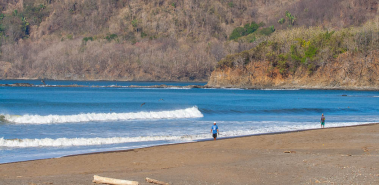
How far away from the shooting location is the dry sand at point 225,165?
12.3 metres

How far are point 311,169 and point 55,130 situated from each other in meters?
18.6

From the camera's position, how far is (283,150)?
18.2 m

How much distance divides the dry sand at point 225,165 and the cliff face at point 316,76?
301 ft

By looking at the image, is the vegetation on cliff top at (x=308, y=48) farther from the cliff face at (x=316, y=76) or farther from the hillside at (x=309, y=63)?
the cliff face at (x=316, y=76)

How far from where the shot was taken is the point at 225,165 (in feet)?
48.3

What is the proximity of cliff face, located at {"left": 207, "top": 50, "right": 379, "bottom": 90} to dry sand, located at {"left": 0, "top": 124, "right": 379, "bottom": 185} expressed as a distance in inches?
3608

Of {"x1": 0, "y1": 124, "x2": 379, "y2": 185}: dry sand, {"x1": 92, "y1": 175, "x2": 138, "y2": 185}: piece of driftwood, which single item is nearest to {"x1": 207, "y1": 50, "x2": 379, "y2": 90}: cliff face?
{"x1": 0, "y1": 124, "x2": 379, "y2": 185}: dry sand

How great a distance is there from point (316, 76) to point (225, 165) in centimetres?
10384

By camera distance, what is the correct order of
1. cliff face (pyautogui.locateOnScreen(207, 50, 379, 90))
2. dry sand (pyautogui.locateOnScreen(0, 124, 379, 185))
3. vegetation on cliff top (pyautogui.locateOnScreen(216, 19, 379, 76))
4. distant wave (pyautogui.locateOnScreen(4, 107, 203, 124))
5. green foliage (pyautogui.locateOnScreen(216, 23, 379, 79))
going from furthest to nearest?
green foliage (pyautogui.locateOnScreen(216, 23, 379, 79)) → vegetation on cliff top (pyautogui.locateOnScreen(216, 19, 379, 76)) → cliff face (pyautogui.locateOnScreen(207, 50, 379, 90)) → distant wave (pyautogui.locateOnScreen(4, 107, 203, 124)) → dry sand (pyautogui.locateOnScreen(0, 124, 379, 185))

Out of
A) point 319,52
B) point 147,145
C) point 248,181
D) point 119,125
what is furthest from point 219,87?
point 248,181

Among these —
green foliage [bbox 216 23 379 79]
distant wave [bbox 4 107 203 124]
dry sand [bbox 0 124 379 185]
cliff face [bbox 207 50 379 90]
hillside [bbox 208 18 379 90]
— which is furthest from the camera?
green foliage [bbox 216 23 379 79]

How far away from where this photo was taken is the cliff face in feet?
344

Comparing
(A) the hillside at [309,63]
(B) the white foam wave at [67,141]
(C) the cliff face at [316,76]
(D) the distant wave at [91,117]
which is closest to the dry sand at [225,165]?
(B) the white foam wave at [67,141]

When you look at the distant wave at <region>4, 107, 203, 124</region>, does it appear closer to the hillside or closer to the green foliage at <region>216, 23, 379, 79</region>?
the hillside
